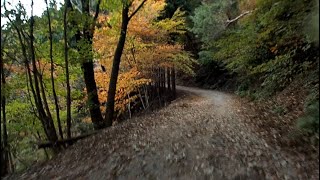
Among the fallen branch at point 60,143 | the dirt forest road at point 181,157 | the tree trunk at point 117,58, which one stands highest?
the tree trunk at point 117,58

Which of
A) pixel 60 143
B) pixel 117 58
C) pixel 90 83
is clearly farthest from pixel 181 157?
pixel 90 83

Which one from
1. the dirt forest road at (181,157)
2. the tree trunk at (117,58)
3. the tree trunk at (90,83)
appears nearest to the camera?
the dirt forest road at (181,157)

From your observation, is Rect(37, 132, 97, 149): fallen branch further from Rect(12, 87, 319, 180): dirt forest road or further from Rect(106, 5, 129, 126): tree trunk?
Rect(106, 5, 129, 126): tree trunk

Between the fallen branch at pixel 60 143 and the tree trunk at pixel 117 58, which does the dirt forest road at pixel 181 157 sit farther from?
the tree trunk at pixel 117 58

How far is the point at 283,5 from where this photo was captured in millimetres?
8859

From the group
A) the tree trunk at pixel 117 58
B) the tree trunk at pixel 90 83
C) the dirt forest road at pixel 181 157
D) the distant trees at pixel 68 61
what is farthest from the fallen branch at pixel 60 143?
the tree trunk at pixel 117 58

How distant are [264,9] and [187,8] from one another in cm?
2112

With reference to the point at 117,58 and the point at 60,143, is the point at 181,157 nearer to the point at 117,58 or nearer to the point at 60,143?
the point at 60,143

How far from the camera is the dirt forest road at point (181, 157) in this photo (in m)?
5.67

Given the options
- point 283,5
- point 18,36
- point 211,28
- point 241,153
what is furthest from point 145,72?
point 241,153

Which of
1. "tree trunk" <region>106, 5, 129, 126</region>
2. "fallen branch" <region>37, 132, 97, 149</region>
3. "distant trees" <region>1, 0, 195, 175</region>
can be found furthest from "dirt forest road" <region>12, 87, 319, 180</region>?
"tree trunk" <region>106, 5, 129, 126</region>

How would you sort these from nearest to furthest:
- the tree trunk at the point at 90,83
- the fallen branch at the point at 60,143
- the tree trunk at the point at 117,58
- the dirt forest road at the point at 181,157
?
the dirt forest road at the point at 181,157 < the fallen branch at the point at 60,143 < the tree trunk at the point at 90,83 < the tree trunk at the point at 117,58

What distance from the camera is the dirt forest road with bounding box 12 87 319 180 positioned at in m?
5.67

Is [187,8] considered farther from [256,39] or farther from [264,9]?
[264,9]
